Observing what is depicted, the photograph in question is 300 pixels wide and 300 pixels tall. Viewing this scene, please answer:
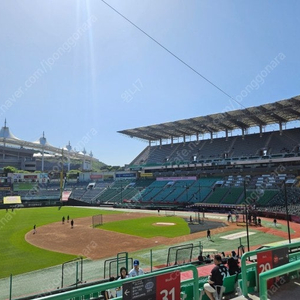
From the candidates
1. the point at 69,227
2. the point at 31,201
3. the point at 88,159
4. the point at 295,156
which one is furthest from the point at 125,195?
the point at 88,159

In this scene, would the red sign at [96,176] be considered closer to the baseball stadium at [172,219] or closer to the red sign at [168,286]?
the baseball stadium at [172,219]

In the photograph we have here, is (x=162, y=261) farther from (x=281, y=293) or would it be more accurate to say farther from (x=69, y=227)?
(x=69, y=227)

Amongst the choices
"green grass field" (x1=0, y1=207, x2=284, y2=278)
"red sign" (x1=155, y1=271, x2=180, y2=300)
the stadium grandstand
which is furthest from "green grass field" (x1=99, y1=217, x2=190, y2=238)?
"red sign" (x1=155, y1=271, x2=180, y2=300)

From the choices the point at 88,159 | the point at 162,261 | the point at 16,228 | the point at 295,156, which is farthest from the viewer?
the point at 88,159

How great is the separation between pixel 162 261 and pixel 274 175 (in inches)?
1873

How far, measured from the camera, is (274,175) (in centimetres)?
5978

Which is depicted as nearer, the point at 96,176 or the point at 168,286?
the point at 168,286

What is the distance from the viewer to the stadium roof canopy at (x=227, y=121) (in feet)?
179

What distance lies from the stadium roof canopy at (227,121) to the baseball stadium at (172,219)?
0.27 metres

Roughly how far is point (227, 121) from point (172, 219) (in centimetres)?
3213

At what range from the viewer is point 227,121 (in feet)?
219

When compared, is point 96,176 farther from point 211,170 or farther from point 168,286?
point 168,286

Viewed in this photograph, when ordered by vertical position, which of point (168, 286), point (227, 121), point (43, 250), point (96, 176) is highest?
point (227, 121)

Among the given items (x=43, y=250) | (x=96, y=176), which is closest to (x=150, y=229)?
(x=43, y=250)
